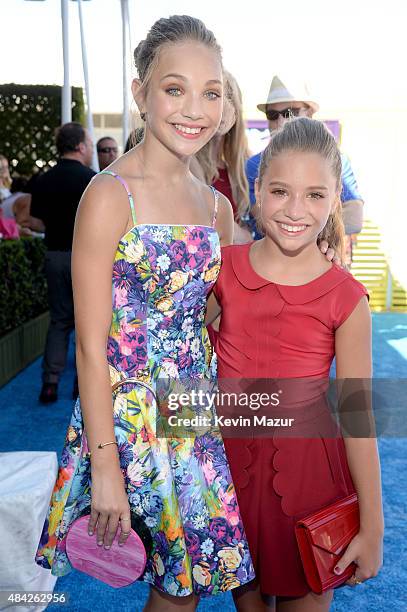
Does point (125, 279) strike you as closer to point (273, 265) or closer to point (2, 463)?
point (273, 265)

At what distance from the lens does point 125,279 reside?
4.99 feet

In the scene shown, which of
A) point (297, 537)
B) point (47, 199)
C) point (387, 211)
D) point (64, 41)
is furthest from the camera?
point (387, 211)

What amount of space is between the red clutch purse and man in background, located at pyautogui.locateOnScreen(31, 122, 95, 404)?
153 inches

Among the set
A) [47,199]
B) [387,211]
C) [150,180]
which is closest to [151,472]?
[150,180]

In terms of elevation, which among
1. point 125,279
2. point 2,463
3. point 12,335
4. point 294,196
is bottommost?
point 12,335

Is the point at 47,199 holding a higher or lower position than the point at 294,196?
lower

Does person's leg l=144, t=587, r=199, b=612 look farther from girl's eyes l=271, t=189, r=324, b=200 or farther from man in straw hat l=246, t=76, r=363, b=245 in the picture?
man in straw hat l=246, t=76, r=363, b=245

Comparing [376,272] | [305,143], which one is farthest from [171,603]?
[376,272]

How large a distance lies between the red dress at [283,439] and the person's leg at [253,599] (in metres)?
0.08

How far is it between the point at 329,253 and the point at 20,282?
498 centimetres

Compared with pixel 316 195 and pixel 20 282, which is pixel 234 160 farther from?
pixel 20 282

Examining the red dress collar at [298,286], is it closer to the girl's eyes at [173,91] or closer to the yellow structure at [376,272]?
the girl's eyes at [173,91]

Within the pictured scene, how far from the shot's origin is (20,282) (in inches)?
242

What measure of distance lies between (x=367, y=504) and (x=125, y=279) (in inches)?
30.0
